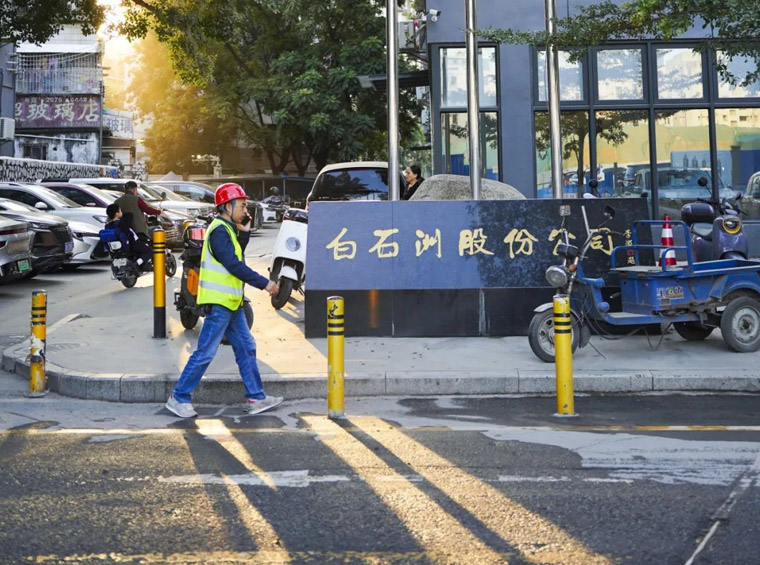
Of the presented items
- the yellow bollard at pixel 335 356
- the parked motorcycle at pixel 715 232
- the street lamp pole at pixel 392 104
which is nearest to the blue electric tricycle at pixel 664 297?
the parked motorcycle at pixel 715 232

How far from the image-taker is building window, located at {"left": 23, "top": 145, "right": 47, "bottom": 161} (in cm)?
4288

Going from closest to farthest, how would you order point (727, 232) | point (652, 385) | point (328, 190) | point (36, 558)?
point (36, 558)
point (652, 385)
point (727, 232)
point (328, 190)

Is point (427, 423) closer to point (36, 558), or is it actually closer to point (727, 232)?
point (36, 558)

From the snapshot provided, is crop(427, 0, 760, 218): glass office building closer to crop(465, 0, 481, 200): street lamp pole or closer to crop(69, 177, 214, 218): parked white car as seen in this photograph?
crop(465, 0, 481, 200): street lamp pole

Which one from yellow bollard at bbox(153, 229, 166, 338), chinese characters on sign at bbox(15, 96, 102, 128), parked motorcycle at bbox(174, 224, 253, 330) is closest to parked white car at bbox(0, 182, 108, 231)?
parked motorcycle at bbox(174, 224, 253, 330)

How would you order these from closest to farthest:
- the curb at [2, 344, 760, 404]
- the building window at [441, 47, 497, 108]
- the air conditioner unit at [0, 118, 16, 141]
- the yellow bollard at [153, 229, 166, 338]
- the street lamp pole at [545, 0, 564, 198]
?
the curb at [2, 344, 760, 404], the yellow bollard at [153, 229, 166, 338], the street lamp pole at [545, 0, 564, 198], the building window at [441, 47, 497, 108], the air conditioner unit at [0, 118, 16, 141]

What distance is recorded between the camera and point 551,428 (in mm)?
6691

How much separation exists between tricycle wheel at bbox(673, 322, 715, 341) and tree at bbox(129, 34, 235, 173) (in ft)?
113

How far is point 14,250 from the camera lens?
14.3 metres

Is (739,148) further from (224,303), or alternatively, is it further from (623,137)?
(224,303)

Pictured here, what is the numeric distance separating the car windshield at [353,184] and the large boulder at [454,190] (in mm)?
2371

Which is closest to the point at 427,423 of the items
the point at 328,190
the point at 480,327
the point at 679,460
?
the point at 679,460

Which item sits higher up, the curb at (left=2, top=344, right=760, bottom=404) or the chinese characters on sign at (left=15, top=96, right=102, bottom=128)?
the chinese characters on sign at (left=15, top=96, right=102, bottom=128)

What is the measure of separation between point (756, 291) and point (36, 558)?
7.36 m
